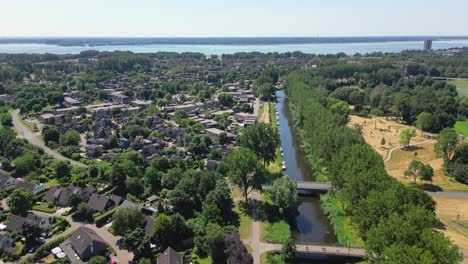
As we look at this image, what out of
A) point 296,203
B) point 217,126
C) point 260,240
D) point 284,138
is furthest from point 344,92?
point 260,240

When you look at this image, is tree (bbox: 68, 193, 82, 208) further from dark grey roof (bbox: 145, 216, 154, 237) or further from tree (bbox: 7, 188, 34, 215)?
dark grey roof (bbox: 145, 216, 154, 237)

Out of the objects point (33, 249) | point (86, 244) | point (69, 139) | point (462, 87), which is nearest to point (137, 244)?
point (86, 244)

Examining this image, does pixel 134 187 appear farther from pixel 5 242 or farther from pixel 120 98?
pixel 120 98

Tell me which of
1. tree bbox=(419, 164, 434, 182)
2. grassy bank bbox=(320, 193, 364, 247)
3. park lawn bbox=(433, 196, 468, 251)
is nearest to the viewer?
grassy bank bbox=(320, 193, 364, 247)

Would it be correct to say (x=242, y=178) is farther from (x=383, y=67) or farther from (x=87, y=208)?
(x=383, y=67)

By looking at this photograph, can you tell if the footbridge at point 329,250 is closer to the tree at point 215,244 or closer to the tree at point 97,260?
the tree at point 215,244

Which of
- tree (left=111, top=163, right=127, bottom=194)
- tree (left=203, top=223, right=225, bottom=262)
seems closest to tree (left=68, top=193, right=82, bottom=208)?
tree (left=111, top=163, right=127, bottom=194)

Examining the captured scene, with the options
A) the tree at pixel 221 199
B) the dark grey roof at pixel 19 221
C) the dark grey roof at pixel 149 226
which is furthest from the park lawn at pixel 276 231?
the dark grey roof at pixel 19 221
